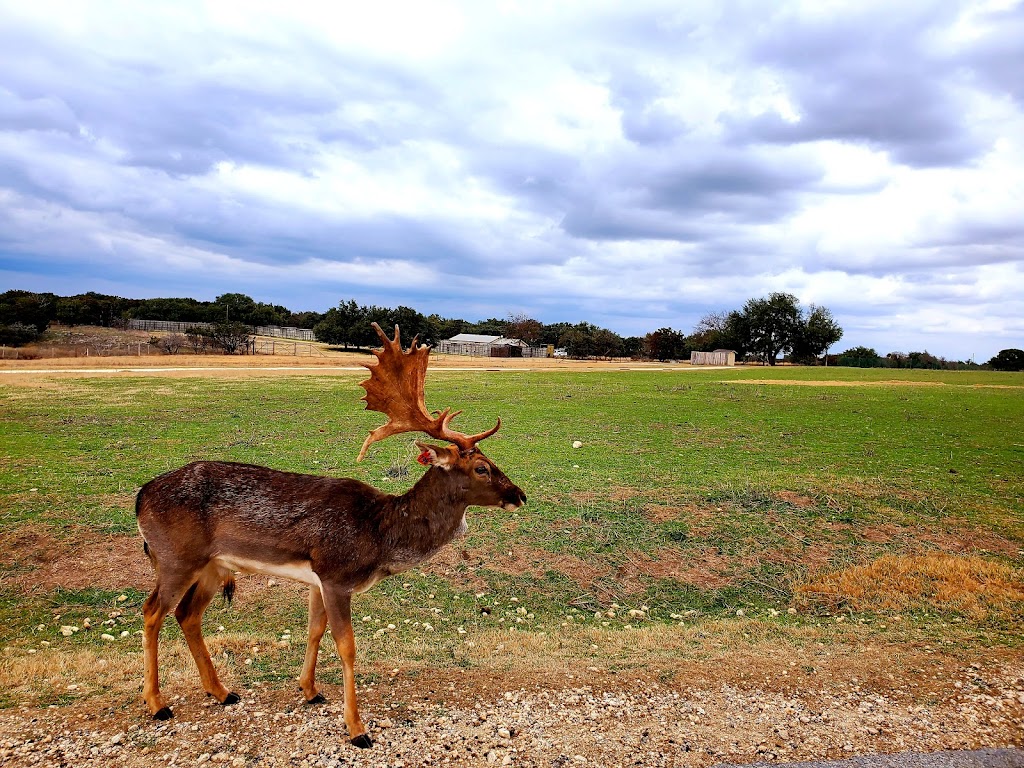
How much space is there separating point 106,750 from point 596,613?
19.6 feet

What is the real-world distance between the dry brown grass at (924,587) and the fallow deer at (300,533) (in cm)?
637

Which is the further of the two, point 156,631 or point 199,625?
point 199,625

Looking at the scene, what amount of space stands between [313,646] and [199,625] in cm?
108

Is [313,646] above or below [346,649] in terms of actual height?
below

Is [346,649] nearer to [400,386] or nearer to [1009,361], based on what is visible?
[400,386]

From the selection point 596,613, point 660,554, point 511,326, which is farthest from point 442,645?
point 511,326

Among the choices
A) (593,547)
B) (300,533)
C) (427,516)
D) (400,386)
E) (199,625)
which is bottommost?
(593,547)

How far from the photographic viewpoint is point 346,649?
5562mm

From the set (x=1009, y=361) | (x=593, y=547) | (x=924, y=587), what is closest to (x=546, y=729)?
(x=593, y=547)

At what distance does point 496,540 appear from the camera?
1185 centimetres

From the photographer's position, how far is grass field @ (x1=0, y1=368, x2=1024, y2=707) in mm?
7883

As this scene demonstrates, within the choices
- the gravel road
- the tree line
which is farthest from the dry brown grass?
the tree line

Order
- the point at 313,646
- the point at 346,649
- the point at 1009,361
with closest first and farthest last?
the point at 346,649 < the point at 313,646 < the point at 1009,361

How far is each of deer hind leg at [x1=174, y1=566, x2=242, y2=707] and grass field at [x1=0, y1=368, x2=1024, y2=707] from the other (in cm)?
56
